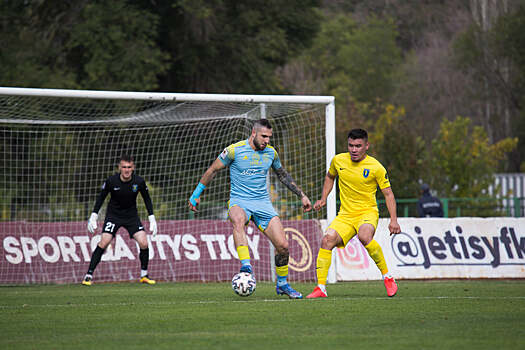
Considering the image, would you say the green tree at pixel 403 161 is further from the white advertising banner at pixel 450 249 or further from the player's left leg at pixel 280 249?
the player's left leg at pixel 280 249

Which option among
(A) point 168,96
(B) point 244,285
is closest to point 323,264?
(B) point 244,285

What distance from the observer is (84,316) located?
8312mm

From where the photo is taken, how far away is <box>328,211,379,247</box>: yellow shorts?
10.0m

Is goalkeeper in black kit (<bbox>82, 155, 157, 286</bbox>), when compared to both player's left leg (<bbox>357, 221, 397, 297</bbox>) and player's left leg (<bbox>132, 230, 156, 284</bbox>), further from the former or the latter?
player's left leg (<bbox>357, 221, 397, 297</bbox>)

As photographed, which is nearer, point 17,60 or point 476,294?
point 476,294

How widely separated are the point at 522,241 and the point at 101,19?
1564cm

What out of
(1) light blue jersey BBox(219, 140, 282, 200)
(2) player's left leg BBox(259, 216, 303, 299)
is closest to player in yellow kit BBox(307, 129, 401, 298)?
(2) player's left leg BBox(259, 216, 303, 299)

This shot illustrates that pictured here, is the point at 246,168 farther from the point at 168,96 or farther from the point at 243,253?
the point at 168,96

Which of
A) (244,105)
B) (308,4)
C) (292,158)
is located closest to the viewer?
(244,105)

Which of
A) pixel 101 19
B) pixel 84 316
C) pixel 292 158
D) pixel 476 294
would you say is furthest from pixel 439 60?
pixel 84 316

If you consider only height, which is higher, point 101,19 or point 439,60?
point 439,60

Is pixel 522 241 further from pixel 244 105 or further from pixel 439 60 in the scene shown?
pixel 439 60

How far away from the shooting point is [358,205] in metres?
10.2

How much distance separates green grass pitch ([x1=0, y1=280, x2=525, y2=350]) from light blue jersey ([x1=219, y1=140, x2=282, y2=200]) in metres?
1.40
